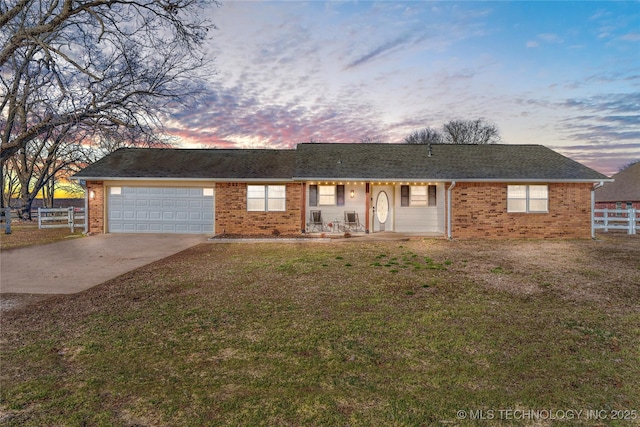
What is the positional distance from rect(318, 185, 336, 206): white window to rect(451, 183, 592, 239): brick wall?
5.46m

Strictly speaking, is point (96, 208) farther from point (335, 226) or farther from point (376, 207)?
point (376, 207)

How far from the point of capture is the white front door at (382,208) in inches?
672

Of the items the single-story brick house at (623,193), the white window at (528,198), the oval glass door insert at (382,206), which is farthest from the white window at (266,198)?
the single-story brick house at (623,193)

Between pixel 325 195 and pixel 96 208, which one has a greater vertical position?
pixel 325 195

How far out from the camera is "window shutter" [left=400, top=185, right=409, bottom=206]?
17.0m

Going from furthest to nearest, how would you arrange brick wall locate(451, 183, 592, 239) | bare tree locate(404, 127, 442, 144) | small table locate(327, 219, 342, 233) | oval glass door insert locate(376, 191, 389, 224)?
bare tree locate(404, 127, 442, 144)
oval glass door insert locate(376, 191, 389, 224)
small table locate(327, 219, 342, 233)
brick wall locate(451, 183, 592, 239)

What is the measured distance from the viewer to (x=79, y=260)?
10078 mm

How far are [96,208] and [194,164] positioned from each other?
4951 millimetres

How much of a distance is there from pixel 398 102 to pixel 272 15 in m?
9.90

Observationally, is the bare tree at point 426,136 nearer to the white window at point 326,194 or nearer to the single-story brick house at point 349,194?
the single-story brick house at point 349,194

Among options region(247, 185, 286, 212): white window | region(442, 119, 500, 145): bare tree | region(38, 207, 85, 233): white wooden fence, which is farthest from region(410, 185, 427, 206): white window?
region(442, 119, 500, 145): bare tree

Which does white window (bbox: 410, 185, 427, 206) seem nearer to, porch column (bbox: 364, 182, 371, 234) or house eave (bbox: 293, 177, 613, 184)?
house eave (bbox: 293, 177, 613, 184)

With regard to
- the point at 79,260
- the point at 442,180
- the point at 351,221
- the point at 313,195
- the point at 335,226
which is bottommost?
the point at 79,260

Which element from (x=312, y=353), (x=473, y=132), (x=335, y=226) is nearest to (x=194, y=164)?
(x=335, y=226)
